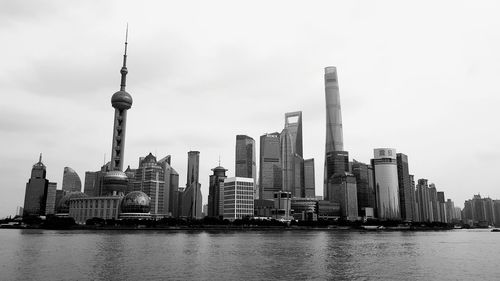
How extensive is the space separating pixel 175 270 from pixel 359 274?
32049 millimetres

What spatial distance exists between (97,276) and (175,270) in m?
13.5

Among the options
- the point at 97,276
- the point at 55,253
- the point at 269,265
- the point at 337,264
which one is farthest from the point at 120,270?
the point at 337,264

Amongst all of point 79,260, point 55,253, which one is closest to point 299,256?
point 79,260

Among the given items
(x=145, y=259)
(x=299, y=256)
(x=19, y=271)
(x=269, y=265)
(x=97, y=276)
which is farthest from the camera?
A: (x=299, y=256)

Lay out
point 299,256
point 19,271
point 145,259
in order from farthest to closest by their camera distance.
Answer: point 299,256 → point 145,259 → point 19,271

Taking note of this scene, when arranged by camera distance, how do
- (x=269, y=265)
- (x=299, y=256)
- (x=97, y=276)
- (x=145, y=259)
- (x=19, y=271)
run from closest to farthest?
(x=97, y=276) < (x=19, y=271) < (x=269, y=265) < (x=145, y=259) < (x=299, y=256)

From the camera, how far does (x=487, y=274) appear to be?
7575 cm

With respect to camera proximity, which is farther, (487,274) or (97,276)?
(487,274)

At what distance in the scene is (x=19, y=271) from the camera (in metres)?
71.8

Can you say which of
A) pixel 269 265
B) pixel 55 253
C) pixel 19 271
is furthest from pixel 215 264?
pixel 55 253

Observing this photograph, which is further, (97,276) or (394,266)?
(394,266)

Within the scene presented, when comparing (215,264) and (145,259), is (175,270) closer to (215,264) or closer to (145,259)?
(215,264)

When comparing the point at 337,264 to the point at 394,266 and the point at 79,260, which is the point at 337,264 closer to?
the point at 394,266

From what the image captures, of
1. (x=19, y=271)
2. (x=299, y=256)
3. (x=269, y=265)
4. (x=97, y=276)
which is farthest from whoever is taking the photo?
(x=299, y=256)
